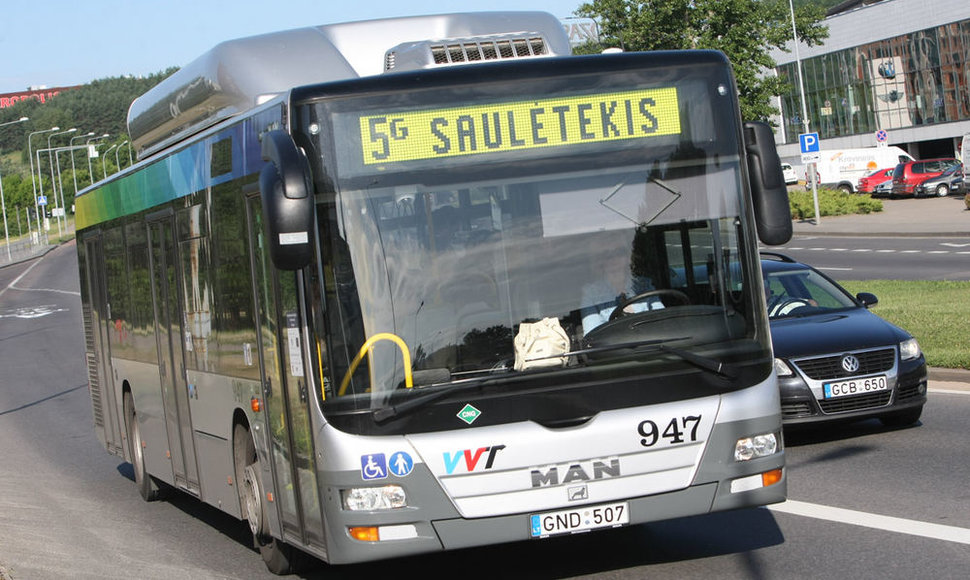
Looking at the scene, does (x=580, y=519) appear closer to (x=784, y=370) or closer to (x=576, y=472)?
(x=576, y=472)

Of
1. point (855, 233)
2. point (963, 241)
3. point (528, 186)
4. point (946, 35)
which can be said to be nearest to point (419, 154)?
point (528, 186)

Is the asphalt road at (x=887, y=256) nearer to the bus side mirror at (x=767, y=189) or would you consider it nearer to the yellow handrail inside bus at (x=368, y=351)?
the bus side mirror at (x=767, y=189)

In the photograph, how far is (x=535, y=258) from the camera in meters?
6.64

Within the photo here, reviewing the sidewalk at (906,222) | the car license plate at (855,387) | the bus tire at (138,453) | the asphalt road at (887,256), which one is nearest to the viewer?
the car license plate at (855,387)

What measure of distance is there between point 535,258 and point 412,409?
958 mm

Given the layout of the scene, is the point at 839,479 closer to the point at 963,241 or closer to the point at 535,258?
the point at 535,258

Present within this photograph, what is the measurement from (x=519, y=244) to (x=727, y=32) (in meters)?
46.8

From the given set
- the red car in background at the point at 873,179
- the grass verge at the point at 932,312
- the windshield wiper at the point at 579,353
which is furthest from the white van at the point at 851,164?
the windshield wiper at the point at 579,353

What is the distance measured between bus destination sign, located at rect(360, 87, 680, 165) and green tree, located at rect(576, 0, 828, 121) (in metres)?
44.6

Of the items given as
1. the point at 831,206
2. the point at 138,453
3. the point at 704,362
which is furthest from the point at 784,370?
the point at 831,206

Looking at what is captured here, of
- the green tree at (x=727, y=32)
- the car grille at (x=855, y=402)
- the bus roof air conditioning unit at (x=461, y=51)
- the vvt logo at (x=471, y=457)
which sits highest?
the green tree at (x=727, y=32)

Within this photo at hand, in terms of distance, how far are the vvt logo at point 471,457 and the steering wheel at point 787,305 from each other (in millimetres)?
6847

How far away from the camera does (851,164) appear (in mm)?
68375

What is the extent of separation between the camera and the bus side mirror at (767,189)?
277 inches
